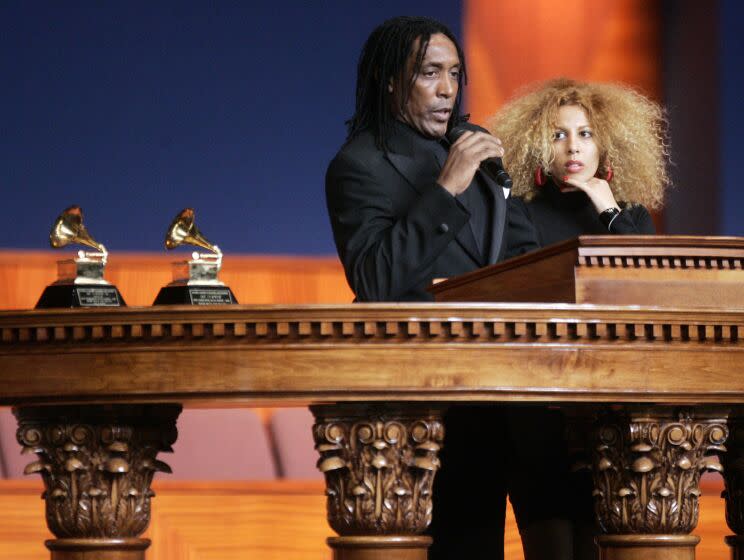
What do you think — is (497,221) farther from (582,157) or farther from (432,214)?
(582,157)

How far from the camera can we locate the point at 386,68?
1906mm

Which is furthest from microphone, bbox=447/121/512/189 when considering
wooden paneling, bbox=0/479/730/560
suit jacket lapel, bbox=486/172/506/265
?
wooden paneling, bbox=0/479/730/560

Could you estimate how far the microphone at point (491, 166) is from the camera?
184 cm

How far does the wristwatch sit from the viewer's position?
7.16ft

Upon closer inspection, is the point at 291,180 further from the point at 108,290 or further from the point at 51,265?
the point at 108,290

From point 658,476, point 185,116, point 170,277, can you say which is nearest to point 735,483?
point 658,476

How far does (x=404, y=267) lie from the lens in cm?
168

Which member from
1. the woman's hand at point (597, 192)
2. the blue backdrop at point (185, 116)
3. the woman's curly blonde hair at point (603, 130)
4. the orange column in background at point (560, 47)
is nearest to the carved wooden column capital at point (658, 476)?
the woman's hand at point (597, 192)

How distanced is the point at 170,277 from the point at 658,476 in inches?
113

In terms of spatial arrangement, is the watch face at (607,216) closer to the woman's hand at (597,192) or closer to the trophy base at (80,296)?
the woman's hand at (597,192)

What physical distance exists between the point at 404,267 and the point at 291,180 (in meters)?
3.10

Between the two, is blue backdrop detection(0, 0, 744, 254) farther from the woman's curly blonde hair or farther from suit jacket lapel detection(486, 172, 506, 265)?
suit jacket lapel detection(486, 172, 506, 265)

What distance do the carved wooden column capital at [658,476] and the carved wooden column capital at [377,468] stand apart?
0.18 metres

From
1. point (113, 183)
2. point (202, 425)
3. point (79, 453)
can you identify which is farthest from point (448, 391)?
point (113, 183)
